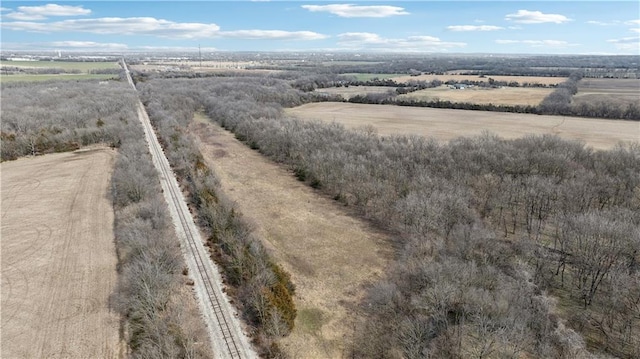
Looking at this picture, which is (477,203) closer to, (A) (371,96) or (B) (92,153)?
(B) (92,153)

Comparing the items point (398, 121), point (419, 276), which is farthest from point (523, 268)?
point (398, 121)

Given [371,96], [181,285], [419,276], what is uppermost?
[371,96]

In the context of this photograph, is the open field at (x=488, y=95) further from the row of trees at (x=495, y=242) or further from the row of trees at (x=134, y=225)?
the row of trees at (x=134, y=225)

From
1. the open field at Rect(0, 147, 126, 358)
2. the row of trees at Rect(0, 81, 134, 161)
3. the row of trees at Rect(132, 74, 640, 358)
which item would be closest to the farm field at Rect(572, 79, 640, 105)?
the row of trees at Rect(132, 74, 640, 358)

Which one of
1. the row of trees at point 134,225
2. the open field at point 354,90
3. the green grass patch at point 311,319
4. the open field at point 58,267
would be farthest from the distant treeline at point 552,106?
the green grass patch at point 311,319

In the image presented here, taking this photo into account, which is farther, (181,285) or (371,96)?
(371,96)
